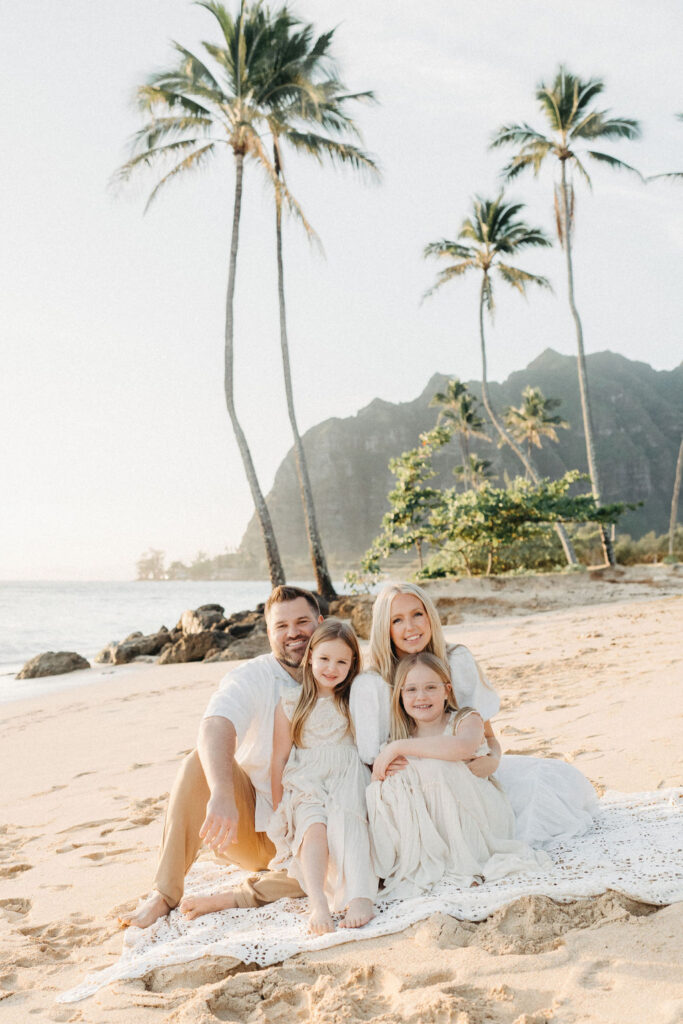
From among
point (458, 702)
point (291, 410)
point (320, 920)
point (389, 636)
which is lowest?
point (320, 920)

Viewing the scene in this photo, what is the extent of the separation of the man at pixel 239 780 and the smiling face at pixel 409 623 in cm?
38

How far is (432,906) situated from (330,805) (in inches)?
19.2

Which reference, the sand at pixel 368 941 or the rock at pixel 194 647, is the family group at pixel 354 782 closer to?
the sand at pixel 368 941

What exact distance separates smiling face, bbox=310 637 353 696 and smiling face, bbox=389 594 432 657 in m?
0.21

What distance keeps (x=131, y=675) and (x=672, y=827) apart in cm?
945

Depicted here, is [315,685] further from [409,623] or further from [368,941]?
[368,941]

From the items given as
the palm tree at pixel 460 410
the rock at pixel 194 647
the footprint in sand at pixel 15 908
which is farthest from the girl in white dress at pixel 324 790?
the palm tree at pixel 460 410

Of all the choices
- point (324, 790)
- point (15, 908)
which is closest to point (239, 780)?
point (324, 790)

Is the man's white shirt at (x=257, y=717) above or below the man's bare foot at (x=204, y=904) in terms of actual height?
above

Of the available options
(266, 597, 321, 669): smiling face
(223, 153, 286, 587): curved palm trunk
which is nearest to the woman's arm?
(266, 597, 321, 669): smiling face

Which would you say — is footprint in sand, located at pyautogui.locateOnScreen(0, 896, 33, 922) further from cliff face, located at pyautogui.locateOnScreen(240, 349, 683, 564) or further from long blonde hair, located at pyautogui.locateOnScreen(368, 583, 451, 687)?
cliff face, located at pyautogui.locateOnScreen(240, 349, 683, 564)

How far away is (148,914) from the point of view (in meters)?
2.52

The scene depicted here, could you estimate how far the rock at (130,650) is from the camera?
526 inches

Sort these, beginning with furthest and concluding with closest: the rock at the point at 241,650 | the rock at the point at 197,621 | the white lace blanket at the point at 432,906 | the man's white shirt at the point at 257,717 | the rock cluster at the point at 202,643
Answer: the rock at the point at 197,621, the rock cluster at the point at 202,643, the rock at the point at 241,650, the man's white shirt at the point at 257,717, the white lace blanket at the point at 432,906
